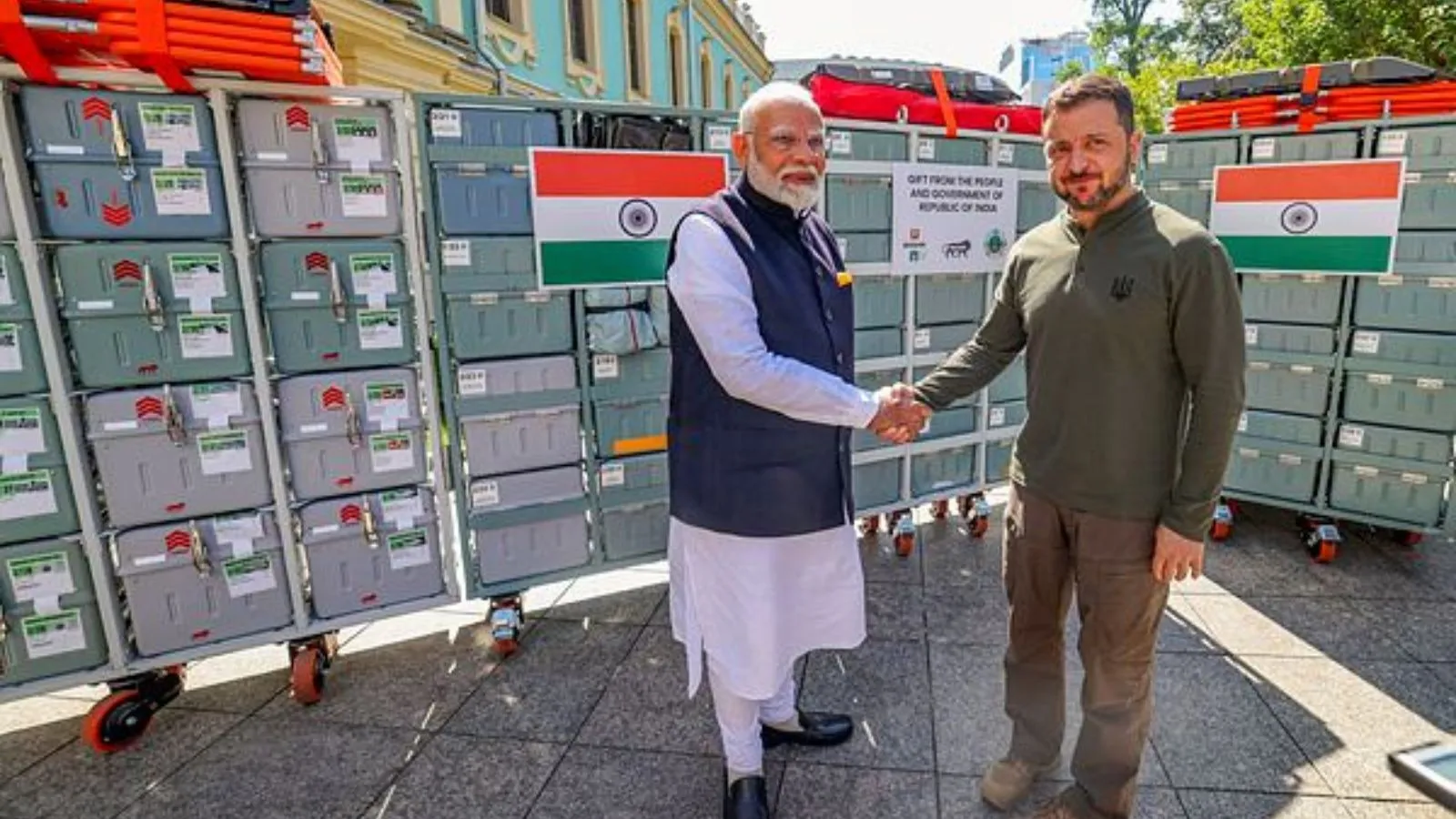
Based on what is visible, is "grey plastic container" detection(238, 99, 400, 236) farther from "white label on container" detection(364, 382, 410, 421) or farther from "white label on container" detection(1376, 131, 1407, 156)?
"white label on container" detection(1376, 131, 1407, 156)

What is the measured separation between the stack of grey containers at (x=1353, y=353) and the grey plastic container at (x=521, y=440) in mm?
3736

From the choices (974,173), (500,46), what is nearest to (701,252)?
(974,173)

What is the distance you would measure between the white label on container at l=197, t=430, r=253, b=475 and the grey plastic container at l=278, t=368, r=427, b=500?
148 mm

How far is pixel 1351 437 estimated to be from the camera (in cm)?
428

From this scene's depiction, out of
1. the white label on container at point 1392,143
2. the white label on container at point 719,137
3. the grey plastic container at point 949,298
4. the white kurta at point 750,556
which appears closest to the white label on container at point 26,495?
the white kurta at point 750,556

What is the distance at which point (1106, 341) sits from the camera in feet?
6.76

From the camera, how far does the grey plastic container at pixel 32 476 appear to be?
2795 millimetres

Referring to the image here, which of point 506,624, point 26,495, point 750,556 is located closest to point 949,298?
point 750,556

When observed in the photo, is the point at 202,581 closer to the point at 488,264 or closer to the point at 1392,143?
the point at 488,264

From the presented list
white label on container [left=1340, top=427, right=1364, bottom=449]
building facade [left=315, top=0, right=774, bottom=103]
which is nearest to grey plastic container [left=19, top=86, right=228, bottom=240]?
building facade [left=315, top=0, right=774, bottom=103]

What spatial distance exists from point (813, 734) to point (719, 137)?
2.73 meters

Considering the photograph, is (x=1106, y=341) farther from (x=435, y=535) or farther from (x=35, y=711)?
(x=35, y=711)

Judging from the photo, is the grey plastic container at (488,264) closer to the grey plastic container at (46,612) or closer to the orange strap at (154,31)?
the orange strap at (154,31)

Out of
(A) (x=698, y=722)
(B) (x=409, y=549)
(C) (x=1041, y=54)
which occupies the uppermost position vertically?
(C) (x=1041, y=54)
